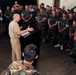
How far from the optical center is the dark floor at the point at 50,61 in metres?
5.75

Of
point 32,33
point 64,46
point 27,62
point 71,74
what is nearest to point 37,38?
point 32,33

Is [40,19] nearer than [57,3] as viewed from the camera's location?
Yes

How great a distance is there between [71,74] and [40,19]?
3165mm

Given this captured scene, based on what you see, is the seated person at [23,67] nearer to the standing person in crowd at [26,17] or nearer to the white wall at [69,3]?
the standing person in crowd at [26,17]

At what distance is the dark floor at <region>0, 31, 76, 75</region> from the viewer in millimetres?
5751

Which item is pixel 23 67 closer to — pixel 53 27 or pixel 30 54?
pixel 30 54

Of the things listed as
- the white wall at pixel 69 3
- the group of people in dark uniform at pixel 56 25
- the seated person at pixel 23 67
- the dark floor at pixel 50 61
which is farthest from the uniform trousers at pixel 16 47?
the white wall at pixel 69 3

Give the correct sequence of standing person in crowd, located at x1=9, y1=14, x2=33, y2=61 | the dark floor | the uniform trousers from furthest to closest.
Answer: the dark floor
the uniform trousers
standing person in crowd, located at x1=9, y1=14, x2=33, y2=61

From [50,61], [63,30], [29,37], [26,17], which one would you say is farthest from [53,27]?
[29,37]

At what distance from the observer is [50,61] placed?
20.9ft

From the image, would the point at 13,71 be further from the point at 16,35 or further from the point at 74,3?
the point at 74,3

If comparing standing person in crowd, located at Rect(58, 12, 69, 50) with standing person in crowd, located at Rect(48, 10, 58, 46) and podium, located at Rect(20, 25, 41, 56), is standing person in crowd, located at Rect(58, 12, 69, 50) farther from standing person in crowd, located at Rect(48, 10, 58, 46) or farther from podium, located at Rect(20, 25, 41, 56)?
podium, located at Rect(20, 25, 41, 56)

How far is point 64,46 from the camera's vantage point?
290 inches

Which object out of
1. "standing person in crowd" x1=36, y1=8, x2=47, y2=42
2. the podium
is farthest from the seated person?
"standing person in crowd" x1=36, y1=8, x2=47, y2=42
